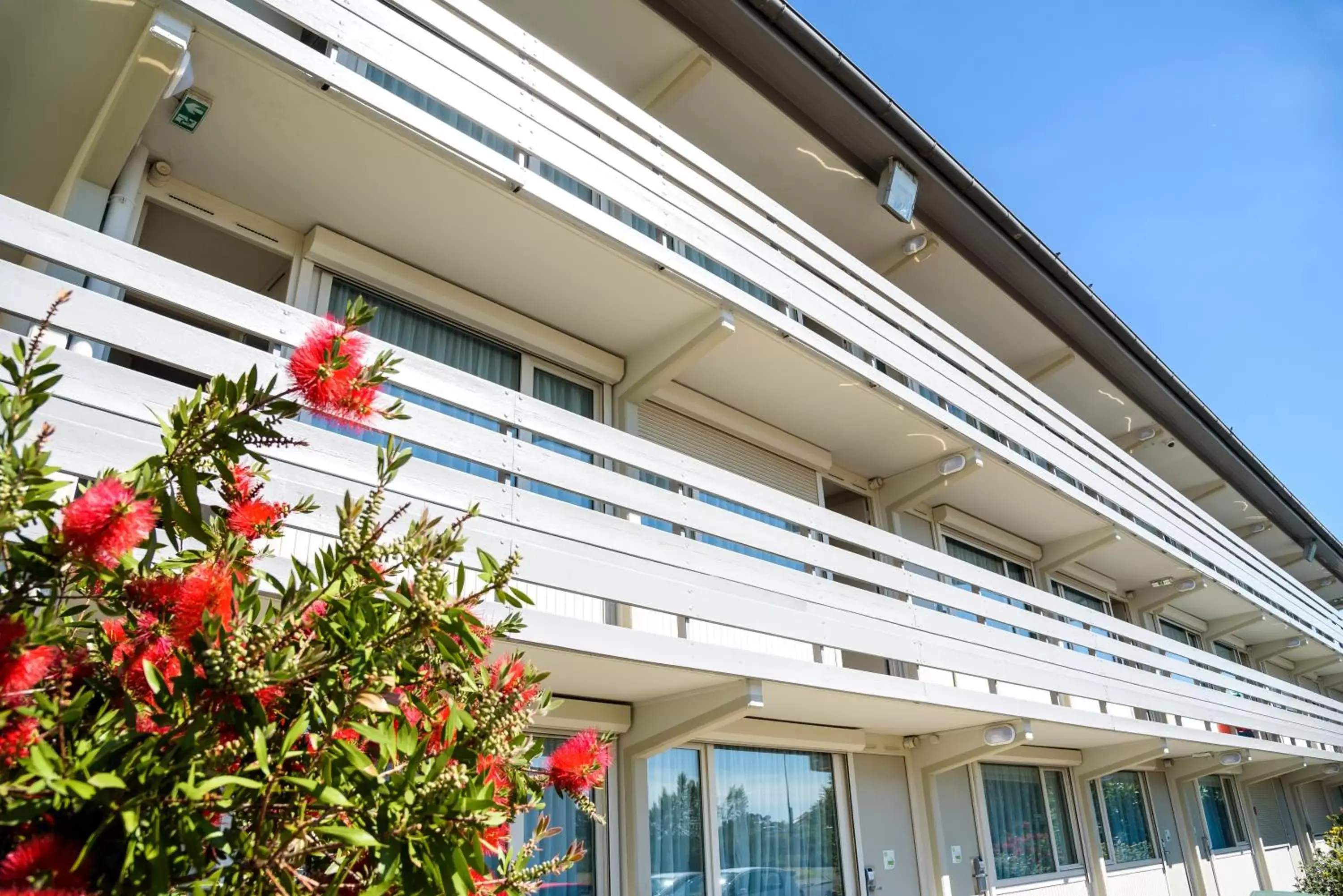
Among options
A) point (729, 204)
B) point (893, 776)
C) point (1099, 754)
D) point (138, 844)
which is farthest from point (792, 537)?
point (1099, 754)

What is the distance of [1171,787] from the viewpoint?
44.3 feet

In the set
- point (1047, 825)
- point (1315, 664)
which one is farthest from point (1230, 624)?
point (1047, 825)

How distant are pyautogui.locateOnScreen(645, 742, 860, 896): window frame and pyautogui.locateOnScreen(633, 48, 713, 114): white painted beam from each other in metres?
5.04

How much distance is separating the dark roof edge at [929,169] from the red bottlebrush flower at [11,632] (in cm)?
622

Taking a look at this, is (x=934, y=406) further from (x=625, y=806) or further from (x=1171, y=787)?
(x=1171, y=787)

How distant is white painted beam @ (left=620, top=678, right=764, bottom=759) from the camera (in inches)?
210

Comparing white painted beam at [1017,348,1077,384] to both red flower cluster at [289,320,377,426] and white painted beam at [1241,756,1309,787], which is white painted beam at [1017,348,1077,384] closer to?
white painted beam at [1241,756,1309,787]

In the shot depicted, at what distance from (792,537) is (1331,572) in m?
21.7

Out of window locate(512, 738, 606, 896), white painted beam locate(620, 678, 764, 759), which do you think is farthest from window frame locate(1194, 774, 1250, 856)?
window locate(512, 738, 606, 896)

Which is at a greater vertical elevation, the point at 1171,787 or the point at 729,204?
the point at 729,204

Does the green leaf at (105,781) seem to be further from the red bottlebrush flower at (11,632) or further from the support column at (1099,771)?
the support column at (1099,771)

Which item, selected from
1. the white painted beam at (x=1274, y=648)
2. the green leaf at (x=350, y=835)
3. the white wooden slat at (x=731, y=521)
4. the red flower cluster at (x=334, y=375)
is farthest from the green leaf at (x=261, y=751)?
the white painted beam at (x=1274, y=648)

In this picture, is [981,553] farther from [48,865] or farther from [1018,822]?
[48,865]

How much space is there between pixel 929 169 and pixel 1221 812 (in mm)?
13283
